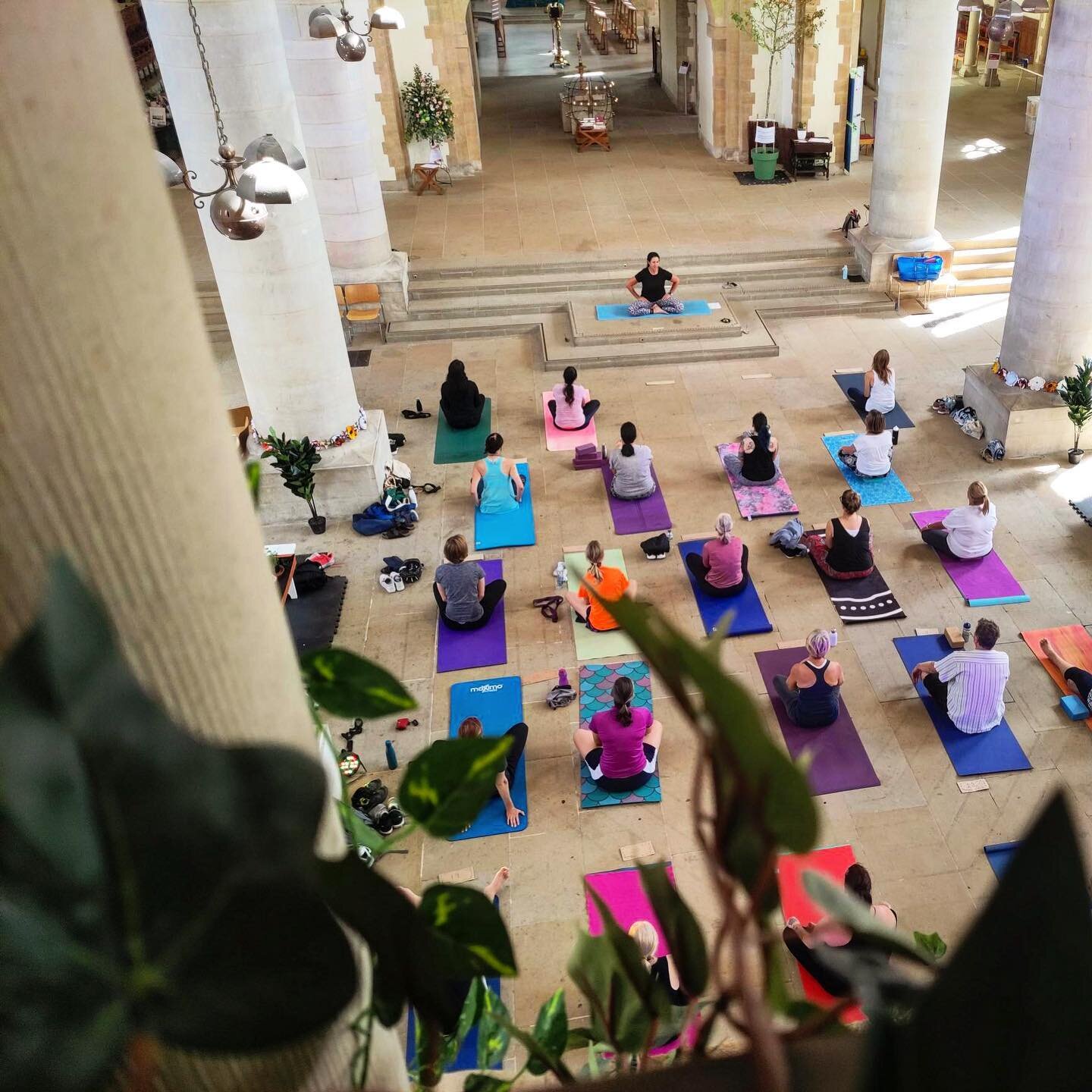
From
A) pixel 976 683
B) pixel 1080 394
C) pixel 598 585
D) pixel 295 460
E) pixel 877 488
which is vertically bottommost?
pixel 877 488

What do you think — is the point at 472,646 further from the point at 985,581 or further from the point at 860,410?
the point at 860,410

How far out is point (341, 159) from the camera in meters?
11.8

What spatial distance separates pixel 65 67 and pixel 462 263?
13.8 m

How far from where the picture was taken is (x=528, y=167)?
59.3 feet

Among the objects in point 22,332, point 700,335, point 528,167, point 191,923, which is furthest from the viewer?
point 528,167

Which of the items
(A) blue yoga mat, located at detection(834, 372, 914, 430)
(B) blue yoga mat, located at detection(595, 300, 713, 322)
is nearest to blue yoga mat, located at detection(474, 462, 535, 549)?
(A) blue yoga mat, located at detection(834, 372, 914, 430)

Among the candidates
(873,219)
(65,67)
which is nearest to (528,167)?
(873,219)

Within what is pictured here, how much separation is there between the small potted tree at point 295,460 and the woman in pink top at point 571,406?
263 centimetres

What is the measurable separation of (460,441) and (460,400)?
17.0 inches

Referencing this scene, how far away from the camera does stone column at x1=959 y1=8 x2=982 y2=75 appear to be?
2175 centimetres

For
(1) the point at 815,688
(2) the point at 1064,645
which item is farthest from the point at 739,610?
(2) the point at 1064,645

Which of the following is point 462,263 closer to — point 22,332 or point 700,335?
point 700,335

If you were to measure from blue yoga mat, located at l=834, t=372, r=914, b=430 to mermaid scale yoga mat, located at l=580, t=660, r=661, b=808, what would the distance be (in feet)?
14.5

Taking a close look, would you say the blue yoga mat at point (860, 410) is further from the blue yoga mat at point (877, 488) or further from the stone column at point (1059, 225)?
the stone column at point (1059, 225)
